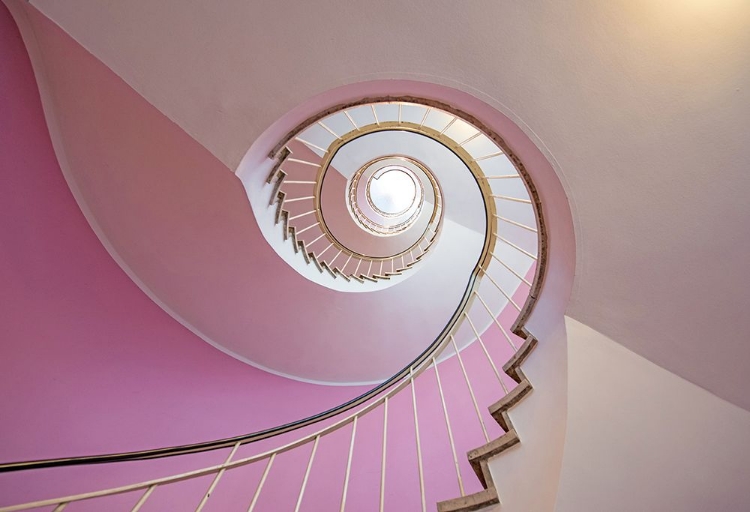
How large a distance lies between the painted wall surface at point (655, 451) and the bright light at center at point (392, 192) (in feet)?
27.4

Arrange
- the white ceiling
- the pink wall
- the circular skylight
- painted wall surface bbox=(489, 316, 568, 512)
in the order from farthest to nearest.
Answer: the circular skylight
the pink wall
painted wall surface bbox=(489, 316, 568, 512)
the white ceiling

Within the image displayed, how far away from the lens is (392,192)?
35.3ft

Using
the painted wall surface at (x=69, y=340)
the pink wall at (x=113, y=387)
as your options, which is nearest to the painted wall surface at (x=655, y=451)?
the pink wall at (x=113, y=387)

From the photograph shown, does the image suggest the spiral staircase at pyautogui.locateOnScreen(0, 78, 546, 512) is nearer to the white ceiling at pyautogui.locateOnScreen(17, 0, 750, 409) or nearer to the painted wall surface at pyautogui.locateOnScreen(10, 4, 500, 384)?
the painted wall surface at pyautogui.locateOnScreen(10, 4, 500, 384)

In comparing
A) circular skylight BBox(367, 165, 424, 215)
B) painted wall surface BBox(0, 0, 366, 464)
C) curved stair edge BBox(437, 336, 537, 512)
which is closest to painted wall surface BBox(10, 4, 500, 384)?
painted wall surface BBox(0, 0, 366, 464)

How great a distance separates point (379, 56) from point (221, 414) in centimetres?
392

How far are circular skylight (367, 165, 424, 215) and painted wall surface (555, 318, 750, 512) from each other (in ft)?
27.0

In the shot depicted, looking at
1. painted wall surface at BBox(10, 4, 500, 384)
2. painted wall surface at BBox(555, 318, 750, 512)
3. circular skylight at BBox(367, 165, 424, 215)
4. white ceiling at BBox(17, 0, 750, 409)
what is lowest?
painted wall surface at BBox(555, 318, 750, 512)

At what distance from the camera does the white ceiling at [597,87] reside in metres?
1.58

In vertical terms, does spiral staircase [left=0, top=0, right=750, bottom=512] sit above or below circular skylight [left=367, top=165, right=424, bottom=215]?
below

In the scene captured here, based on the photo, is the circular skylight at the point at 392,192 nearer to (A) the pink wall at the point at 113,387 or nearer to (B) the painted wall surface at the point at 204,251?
(B) the painted wall surface at the point at 204,251

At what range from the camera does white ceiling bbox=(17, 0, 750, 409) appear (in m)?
1.58

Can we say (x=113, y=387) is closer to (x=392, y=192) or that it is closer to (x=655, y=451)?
(x=655, y=451)

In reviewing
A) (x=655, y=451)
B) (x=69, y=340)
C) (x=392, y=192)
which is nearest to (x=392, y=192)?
(x=392, y=192)
